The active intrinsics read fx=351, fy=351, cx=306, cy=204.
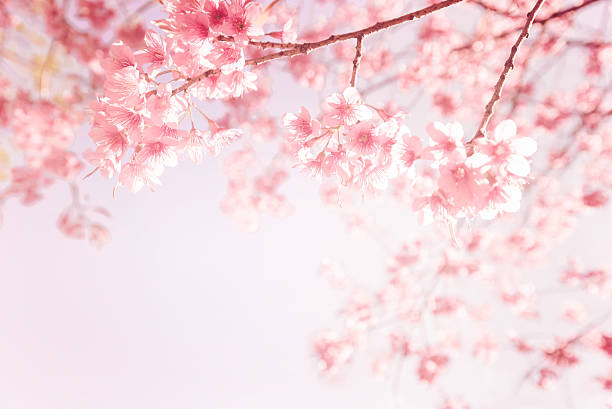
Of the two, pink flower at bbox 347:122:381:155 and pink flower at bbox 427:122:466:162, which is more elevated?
pink flower at bbox 347:122:381:155

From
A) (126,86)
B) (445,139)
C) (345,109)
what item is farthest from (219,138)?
(445,139)

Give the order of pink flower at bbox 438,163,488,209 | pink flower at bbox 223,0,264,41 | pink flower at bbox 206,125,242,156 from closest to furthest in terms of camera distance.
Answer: pink flower at bbox 438,163,488,209
pink flower at bbox 223,0,264,41
pink flower at bbox 206,125,242,156

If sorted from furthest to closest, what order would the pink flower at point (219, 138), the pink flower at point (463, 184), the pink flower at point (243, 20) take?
1. the pink flower at point (219, 138)
2. the pink flower at point (243, 20)
3. the pink flower at point (463, 184)

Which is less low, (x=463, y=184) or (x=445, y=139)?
(x=445, y=139)

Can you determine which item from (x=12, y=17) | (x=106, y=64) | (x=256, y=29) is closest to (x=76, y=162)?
(x=12, y=17)

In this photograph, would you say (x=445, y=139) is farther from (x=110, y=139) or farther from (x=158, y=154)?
(x=110, y=139)

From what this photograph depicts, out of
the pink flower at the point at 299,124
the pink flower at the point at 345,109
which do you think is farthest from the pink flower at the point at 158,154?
the pink flower at the point at 345,109

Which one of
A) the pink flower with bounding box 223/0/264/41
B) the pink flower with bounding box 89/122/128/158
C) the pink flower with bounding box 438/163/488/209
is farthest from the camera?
the pink flower with bounding box 89/122/128/158

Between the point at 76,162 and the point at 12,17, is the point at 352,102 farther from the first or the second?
the point at 12,17

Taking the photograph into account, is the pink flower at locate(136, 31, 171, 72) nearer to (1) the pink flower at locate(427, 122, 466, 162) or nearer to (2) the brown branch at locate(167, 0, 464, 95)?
(2) the brown branch at locate(167, 0, 464, 95)

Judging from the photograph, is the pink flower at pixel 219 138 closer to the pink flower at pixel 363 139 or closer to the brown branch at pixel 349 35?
the brown branch at pixel 349 35

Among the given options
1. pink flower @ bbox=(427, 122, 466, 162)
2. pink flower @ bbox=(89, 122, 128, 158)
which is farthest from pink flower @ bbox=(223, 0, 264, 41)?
pink flower @ bbox=(427, 122, 466, 162)

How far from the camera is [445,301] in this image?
590cm

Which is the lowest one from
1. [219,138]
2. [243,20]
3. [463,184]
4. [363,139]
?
[463,184]
